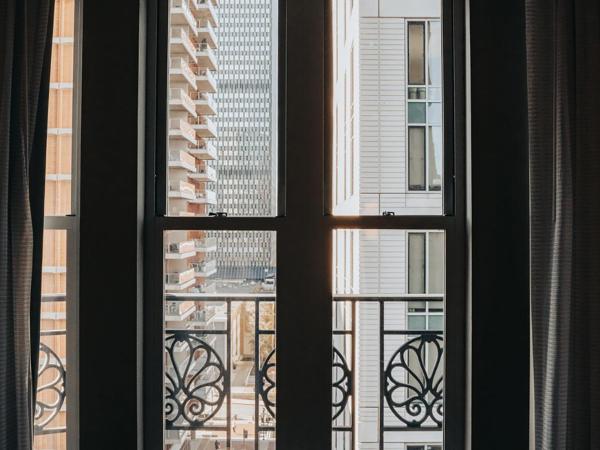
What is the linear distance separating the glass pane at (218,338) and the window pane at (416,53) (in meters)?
0.82

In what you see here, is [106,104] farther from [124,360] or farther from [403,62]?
[403,62]

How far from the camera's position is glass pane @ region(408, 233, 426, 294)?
193cm

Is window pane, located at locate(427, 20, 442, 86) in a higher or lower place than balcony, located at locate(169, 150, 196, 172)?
higher

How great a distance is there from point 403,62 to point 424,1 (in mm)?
253

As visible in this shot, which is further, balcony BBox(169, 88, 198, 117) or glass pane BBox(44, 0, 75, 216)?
balcony BBox(169, 88, 198, 117)

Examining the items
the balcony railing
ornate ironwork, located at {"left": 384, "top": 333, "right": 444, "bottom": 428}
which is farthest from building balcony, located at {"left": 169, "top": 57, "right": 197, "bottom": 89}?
ornate ironwork, located at {"left": 384, "top": 333, "right": 444, "bottom": 428}

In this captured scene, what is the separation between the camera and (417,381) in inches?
75.8

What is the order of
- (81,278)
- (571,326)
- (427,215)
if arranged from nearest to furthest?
(571,326), (81,278), (427,215)

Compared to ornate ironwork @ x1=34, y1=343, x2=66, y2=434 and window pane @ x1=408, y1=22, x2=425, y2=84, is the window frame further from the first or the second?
ornate ironwork @ x1=34, y1=343, x2=66, y2=434

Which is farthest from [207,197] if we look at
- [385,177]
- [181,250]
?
[385,177]

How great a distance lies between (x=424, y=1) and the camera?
1966mm

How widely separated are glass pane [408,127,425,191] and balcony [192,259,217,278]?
2.64ft

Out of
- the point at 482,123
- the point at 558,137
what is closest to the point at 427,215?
the point at 482,123

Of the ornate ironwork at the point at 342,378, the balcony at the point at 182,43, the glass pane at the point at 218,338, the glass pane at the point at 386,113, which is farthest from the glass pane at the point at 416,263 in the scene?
the balcony at the point at 182,43
